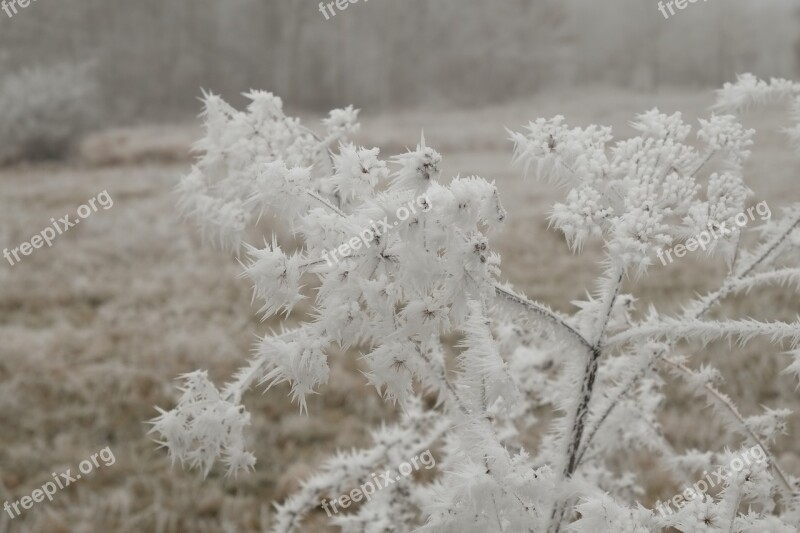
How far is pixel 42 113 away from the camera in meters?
14.4

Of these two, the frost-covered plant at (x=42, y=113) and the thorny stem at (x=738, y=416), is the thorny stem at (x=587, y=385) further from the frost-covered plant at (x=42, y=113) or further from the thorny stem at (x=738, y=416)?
the frost-covered plant at (x=42, y=113)

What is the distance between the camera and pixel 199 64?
21.8 metres

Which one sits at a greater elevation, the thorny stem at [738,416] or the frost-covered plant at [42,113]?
the frost-covered plant at [42,113]

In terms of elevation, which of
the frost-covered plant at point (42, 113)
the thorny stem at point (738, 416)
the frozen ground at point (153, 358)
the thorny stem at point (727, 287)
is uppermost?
the frost-covered plant at point (42, 113)

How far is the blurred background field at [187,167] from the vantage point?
387 centimetres

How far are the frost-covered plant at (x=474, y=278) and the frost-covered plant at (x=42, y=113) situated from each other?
1476 cm

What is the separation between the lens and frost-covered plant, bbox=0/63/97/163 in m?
14.0

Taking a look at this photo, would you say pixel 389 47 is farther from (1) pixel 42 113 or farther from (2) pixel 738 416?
(2) pixel 738 416

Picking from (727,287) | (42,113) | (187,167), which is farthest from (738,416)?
(42,113)

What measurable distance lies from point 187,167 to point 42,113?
13.7 feet

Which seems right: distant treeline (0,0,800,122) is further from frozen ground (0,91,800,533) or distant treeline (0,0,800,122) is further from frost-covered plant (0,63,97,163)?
frozen ground (0,91,800,533)

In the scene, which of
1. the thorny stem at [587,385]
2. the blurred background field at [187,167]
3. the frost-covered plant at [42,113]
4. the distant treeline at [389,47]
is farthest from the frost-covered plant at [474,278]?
the distant treeline at [389,47]

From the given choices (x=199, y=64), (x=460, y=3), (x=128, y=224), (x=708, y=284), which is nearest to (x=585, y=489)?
(x=708, y=284)

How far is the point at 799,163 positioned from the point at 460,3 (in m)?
15.9
